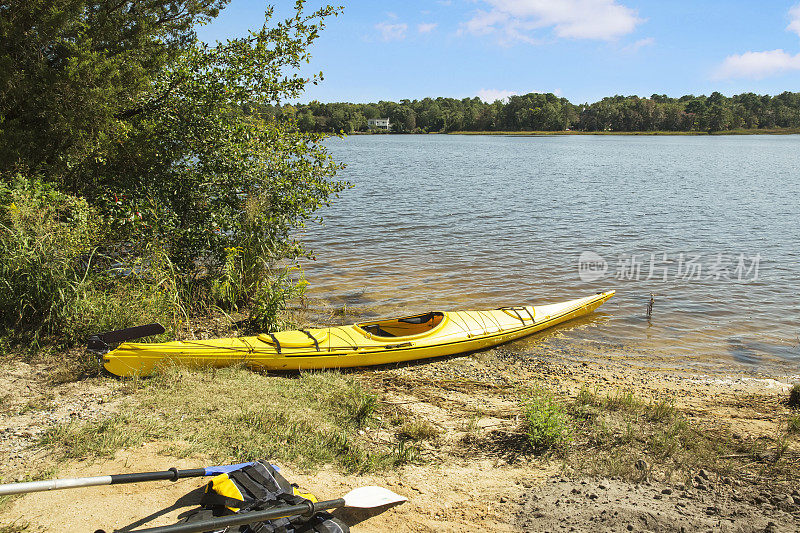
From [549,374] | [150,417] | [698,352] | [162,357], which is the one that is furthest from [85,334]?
[698,352]

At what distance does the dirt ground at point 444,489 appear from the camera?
3.52m

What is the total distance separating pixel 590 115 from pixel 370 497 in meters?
124

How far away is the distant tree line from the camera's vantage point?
9969 cm

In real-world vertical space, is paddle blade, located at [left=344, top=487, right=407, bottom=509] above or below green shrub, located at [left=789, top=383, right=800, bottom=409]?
above

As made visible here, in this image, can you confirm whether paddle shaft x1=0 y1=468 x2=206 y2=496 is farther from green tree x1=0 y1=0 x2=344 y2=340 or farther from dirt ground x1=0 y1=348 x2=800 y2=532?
green tree x1=0 y1=0 x2=344 y2=340

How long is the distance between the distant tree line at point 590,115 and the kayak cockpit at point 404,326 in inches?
3330

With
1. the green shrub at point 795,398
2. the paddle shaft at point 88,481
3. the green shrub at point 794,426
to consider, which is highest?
the paddle shaft at point 88,481

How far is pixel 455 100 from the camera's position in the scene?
14800cm

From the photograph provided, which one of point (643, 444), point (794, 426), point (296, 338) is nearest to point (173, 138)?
point (296, 338)

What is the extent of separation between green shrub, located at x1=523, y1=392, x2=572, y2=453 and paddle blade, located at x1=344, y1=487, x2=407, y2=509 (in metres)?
1.44

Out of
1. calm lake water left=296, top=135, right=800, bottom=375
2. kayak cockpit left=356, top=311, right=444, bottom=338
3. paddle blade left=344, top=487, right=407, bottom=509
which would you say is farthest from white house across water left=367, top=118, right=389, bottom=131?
paddle blade left=344, top=487, right=407, bottom=509

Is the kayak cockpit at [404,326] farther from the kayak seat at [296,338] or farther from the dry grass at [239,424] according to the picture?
the dry grass at [239,424]

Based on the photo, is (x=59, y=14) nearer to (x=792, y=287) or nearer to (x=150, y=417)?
(x=150, y=417)

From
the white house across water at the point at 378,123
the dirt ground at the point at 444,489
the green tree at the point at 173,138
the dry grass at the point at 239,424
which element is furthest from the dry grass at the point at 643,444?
the white house across water at the point at 378,123
